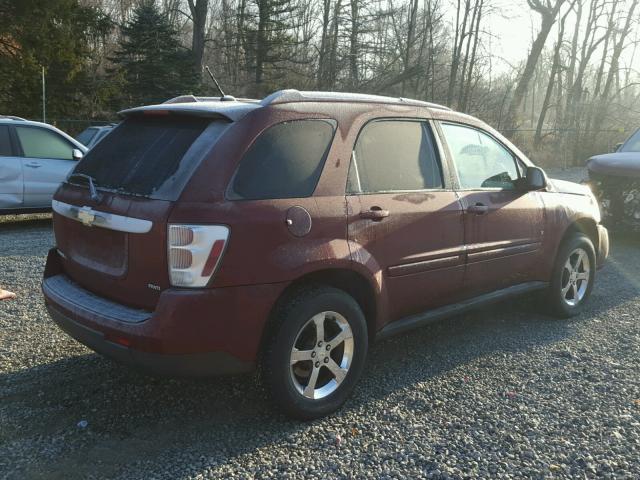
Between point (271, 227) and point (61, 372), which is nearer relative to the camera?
point (271, 227)

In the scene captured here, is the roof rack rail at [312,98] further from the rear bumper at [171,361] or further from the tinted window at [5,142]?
the tinted window at [5,142]

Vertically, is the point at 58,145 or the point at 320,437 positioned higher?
the point at 58,145

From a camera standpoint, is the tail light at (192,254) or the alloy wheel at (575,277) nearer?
the tail light at (192,254)

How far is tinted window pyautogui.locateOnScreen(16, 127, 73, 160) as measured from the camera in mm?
9609

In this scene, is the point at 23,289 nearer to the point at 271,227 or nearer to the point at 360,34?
the point at 271,227

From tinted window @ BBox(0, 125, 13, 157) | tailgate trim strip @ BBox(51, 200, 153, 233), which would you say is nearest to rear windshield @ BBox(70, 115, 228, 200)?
tailgate trim strip @ BBox(51, 200, 153, 233)

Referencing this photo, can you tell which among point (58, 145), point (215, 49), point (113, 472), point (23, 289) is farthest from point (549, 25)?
point (113, 472)

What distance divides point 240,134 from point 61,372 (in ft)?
6.88

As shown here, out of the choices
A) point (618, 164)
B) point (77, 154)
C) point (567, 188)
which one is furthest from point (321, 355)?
point (77, 154)

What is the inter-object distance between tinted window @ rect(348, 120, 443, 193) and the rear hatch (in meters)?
0.91

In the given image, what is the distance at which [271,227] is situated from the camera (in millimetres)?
3057

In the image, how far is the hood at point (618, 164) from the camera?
27.8 feet

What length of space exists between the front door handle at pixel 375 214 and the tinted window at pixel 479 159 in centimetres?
94

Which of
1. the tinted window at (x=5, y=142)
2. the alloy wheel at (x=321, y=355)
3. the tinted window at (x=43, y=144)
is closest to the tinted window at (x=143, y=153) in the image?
the alloy wheel at (x=321, y=355)
